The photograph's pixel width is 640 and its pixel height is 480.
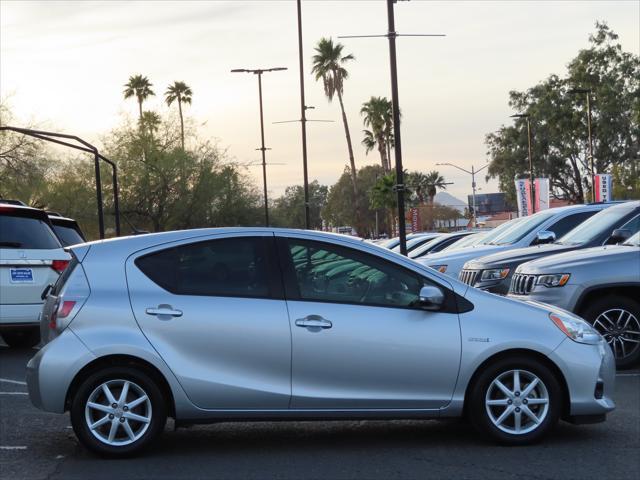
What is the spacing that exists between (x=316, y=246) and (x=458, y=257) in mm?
9606

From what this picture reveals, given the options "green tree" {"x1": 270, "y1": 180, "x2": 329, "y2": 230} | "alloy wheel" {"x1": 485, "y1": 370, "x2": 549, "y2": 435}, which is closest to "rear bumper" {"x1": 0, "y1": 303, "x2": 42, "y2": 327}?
"alloy wheel" {"x1": 485, "y1": 370, "x2": 549, "y2": 435}

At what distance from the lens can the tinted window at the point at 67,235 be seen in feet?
47.9

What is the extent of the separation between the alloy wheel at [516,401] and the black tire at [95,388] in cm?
223

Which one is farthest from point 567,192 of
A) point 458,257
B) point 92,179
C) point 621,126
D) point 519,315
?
point 519,315

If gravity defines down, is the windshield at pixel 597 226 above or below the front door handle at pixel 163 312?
above

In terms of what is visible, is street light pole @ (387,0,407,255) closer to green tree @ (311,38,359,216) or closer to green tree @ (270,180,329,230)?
green tree @ (311,38,359,216)

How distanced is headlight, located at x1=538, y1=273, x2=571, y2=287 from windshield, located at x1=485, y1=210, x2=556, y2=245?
4.62m

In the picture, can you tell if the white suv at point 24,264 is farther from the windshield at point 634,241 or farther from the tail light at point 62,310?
the windshield at point 634,241

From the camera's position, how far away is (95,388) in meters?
6.83

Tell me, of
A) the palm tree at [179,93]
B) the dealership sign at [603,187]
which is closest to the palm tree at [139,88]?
the palm tree at [179,93]

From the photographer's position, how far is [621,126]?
69375 millimetres

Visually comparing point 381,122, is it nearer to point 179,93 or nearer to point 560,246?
point 179,93

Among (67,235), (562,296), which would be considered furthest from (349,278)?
(67,235)

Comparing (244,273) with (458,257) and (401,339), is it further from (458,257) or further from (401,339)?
(458,257)
